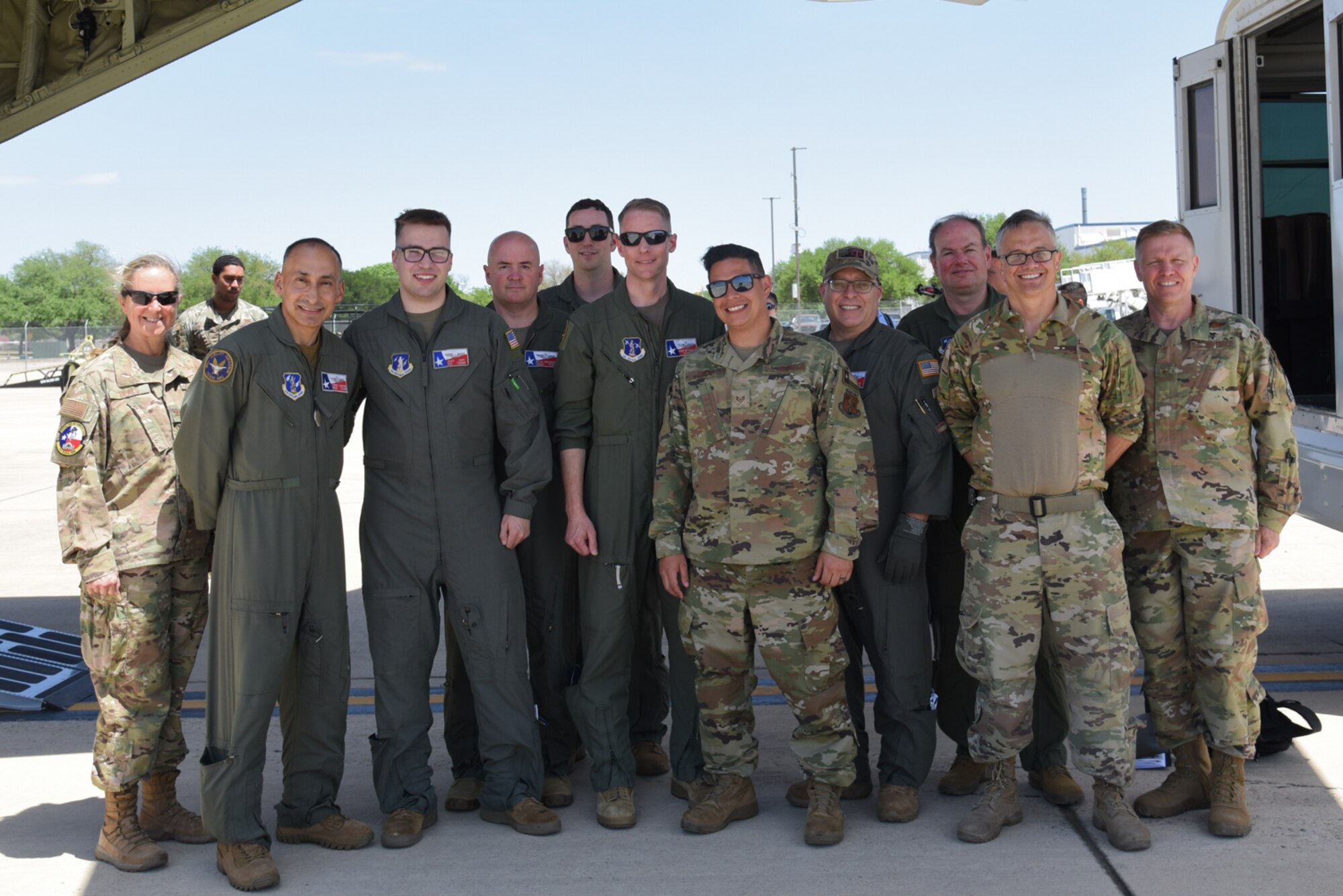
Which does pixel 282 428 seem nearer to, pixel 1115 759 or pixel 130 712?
pixel 130 712

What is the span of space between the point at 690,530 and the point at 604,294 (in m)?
1.22

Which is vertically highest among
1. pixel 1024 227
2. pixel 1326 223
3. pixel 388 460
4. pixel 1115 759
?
pixel 1326 223

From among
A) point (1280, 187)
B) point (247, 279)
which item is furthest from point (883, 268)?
point (1280, 187)

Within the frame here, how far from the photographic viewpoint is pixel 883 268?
232 feet

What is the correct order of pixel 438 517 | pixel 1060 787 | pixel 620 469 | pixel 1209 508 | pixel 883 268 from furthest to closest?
pixel 883 268, pixel 620 469, pixel 1060 787, pixel 438 517, pixel 1209 508

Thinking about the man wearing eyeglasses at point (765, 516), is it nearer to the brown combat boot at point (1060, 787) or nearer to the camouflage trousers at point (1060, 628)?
the camouflage trousers at point (1060, 628)

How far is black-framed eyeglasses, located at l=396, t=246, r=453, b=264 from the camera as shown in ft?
12.9

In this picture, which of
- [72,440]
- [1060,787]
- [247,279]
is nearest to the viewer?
[72,440]

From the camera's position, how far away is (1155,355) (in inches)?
155

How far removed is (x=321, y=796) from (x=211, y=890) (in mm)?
470

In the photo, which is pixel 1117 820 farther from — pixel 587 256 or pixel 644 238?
pixel 587 256

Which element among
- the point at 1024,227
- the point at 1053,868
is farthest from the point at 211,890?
the point at 1024,227

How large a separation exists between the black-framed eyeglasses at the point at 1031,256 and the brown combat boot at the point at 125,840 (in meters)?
3.38

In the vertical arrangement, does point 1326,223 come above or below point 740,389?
above
